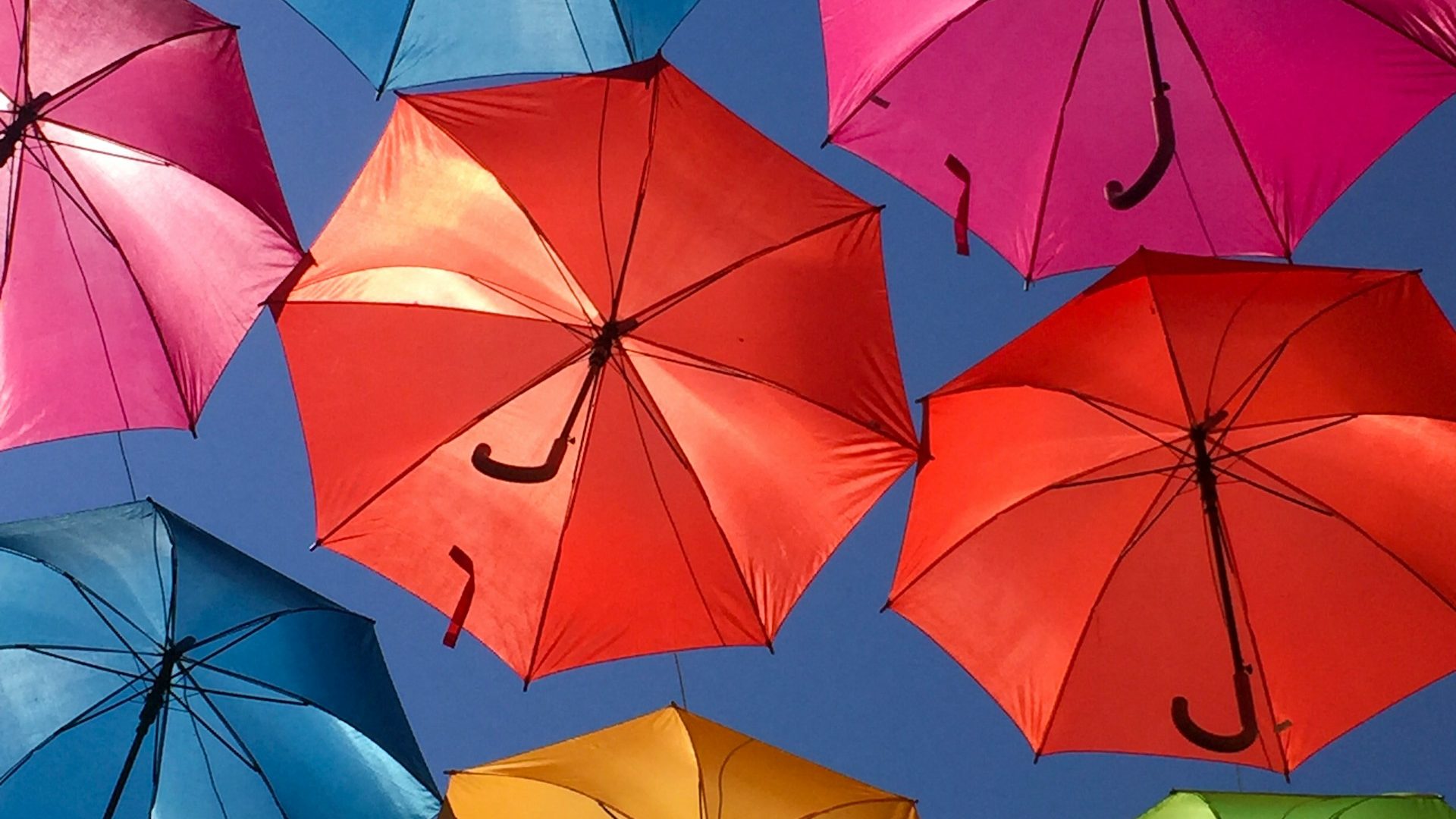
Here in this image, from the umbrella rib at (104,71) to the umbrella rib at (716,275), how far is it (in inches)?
97.8

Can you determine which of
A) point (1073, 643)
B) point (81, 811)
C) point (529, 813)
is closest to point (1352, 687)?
point (1073, 643)

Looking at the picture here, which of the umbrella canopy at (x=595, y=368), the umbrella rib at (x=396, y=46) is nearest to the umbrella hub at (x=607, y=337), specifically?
the umbrella canopy at (x=595, y=368)

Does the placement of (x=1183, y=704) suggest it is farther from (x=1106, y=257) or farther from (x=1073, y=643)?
(x=1106, y=257)

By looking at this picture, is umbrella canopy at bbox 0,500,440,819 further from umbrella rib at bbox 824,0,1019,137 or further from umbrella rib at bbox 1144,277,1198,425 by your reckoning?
umbrella rib at bbox 1144,277,1198,425

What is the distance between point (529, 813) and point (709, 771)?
2.71 feet

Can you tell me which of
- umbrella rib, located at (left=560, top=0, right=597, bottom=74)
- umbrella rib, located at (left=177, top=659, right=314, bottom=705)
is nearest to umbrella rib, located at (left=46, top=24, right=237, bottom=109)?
umbrella rib, located at (left=560, top=0, right=597, bottom=74)

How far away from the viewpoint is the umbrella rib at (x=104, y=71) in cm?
666

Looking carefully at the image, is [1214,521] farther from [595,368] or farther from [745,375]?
[595,368]

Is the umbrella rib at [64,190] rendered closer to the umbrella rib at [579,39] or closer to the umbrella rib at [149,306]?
the umbrella rib at [149,306]

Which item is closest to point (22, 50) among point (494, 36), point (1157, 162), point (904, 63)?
point (494, 36)

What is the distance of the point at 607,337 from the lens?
663cm

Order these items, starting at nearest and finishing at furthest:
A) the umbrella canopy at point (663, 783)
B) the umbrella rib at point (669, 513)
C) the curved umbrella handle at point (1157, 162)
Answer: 1. the curved umbrella handle at point (1157, 162)
2. the umbrella canopy at point (663, 783)
3. the umbrella rib at point (669, 513)

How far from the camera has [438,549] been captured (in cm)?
677

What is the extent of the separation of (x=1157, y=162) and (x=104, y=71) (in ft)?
15.4
